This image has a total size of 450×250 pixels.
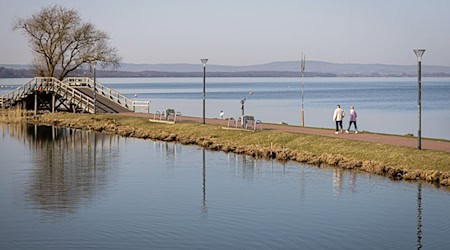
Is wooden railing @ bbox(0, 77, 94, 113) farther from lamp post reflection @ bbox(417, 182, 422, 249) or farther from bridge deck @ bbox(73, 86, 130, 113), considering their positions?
lamp post reflection @ bbox(417, 182, 422, 249)

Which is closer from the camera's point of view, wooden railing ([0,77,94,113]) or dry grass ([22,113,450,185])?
dry grass ([22,113,450,185])

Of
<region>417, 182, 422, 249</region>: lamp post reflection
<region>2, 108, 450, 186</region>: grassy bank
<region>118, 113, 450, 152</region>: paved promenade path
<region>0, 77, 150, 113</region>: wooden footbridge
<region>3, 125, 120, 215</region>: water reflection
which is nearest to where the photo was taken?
<region>417, 182, 422, 249</region>: lamp post reflection

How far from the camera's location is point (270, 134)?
41688mm

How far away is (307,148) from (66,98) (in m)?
35.1

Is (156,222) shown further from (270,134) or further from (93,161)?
(270,134)

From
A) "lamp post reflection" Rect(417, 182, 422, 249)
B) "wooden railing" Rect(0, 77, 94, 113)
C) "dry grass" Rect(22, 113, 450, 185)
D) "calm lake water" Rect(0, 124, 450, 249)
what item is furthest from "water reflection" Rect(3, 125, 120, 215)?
"lamp post reflection" Rect(417, 182, 422, 249)

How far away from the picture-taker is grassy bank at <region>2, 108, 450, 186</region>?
30.3 metres

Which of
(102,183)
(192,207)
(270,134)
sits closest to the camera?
(192,207)

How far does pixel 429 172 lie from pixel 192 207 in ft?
30.6

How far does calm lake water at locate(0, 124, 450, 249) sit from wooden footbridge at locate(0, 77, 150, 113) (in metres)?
27.4

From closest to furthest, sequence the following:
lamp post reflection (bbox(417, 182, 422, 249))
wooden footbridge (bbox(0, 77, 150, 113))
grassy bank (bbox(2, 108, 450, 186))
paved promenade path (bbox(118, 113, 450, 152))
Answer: lamp post reflection (bbox(417, 182, 422, 249))
grassy bank (bbox(2, 108, 450, 186))
paved promenade path (bbox(118, 113, 450, 152))
wooden footbridge (bbox(0, 77, 150, 113))

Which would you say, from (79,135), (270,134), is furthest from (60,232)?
(79,135)

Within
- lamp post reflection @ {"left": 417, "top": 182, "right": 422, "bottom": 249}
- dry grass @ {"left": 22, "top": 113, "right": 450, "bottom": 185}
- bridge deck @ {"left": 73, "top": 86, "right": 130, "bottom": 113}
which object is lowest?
lamp post reflection @ {"left": 417, "top": 182, "right": 422, "bottom": 249}

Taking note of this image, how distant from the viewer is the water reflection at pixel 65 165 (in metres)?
27.1
